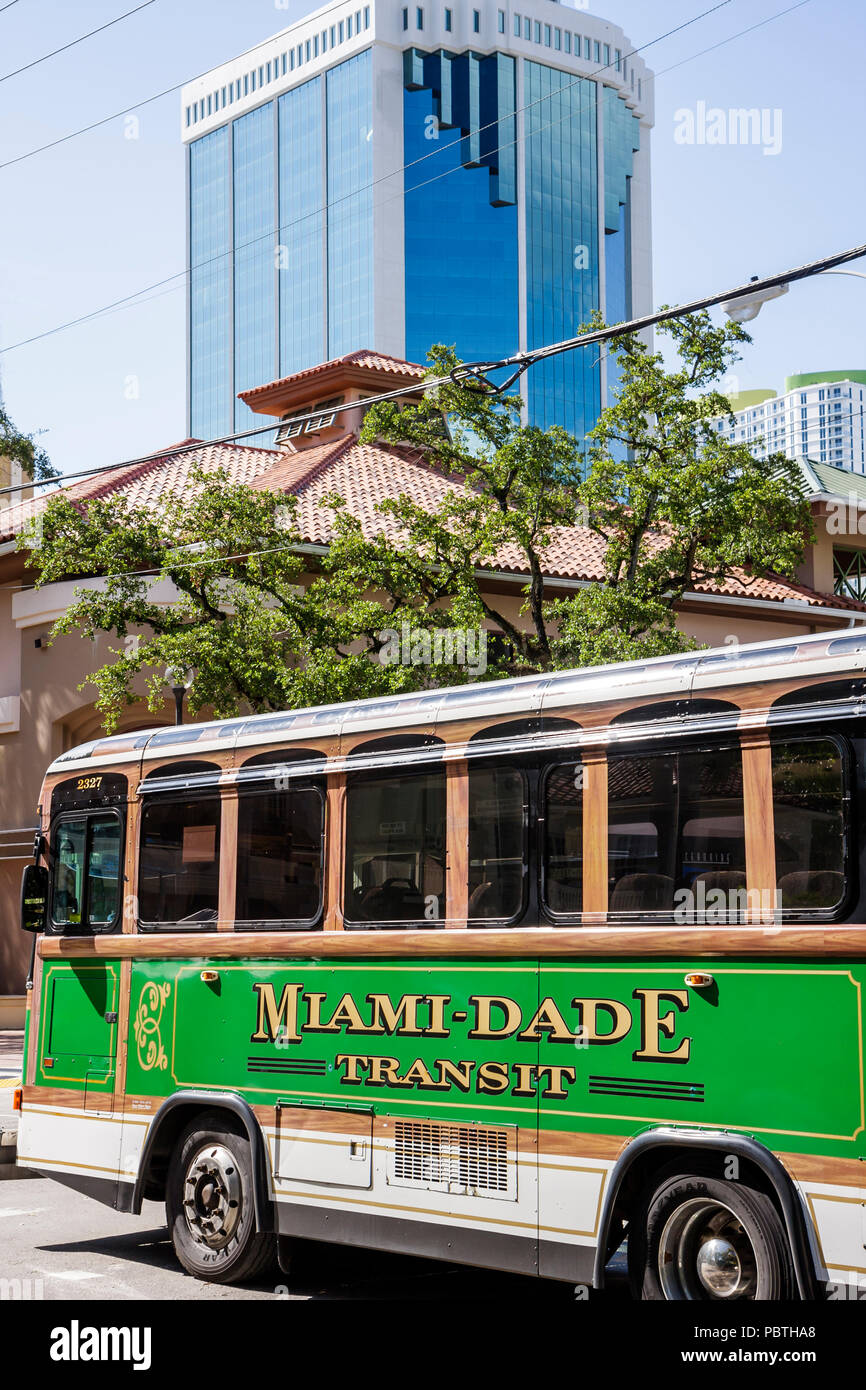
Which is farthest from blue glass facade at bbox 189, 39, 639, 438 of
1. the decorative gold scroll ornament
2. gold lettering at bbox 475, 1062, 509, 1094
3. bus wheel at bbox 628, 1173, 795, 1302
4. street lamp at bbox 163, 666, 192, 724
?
bus wheel at bbox 628, 1173, 795, 1302

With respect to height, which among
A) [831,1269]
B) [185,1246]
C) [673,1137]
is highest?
[673,1137]

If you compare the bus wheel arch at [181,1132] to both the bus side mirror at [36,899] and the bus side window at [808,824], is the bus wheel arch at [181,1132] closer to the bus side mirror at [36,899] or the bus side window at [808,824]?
the bus side mirror at [36,899]

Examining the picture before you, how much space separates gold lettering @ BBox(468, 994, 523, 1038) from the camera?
7.67 meters

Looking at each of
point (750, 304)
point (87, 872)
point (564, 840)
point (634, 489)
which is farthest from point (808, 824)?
point (634, 489)

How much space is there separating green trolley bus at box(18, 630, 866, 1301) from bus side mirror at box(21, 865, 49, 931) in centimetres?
21

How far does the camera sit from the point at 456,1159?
309 inches

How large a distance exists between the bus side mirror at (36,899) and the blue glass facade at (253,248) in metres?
128

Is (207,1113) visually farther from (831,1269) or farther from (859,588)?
(859,588)

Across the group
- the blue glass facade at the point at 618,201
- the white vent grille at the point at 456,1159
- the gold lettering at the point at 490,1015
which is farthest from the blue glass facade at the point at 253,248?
the gold lettering at the point at 490,1015

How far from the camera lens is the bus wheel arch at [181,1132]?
29.1 feet

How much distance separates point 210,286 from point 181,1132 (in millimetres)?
143464

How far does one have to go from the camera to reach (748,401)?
4247 inches
